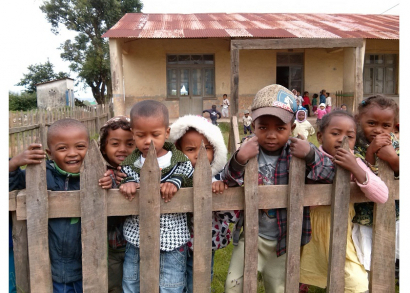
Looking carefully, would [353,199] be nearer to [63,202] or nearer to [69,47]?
[63,202]

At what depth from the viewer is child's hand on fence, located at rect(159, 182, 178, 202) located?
189 cm

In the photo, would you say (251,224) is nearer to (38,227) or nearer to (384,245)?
(384,245)

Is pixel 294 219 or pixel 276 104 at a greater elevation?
pixel 276 104

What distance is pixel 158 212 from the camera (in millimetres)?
1922

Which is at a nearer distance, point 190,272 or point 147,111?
point 147,111

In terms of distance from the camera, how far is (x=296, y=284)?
2.13 metres

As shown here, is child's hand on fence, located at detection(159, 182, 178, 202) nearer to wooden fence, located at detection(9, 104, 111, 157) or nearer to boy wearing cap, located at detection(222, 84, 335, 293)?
boy wearing cap, located at detection(222, 84, 335, 293)

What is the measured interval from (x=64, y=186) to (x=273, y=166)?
1292 millimetres

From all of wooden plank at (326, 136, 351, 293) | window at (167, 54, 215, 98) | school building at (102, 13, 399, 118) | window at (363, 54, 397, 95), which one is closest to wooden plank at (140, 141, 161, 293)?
wooden plank at (326, 136, 351, 293)

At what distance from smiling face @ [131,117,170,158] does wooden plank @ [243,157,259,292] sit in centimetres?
55

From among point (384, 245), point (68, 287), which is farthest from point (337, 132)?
point (68, 287)

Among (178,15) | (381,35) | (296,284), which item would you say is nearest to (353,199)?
(296,284)

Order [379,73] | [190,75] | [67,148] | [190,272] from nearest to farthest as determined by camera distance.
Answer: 1. [67,148]
2. [190,272]
3. [190,75]
4. [379,73]

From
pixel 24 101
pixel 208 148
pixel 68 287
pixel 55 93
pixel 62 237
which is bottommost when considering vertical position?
pixel 68 287
